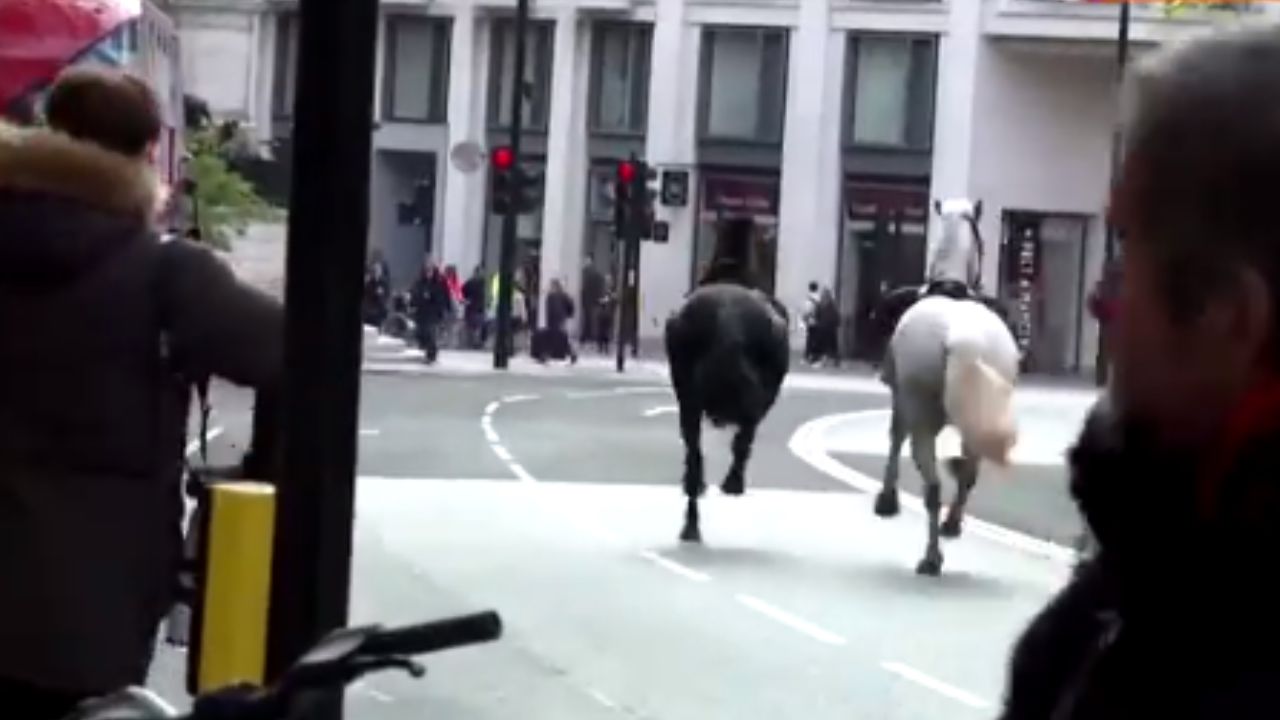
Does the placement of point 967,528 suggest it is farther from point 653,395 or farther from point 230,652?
point 653,395

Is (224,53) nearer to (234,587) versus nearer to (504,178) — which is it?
(504,178)

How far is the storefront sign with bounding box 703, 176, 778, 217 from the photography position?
60.6 m

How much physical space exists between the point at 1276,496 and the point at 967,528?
17773 mm

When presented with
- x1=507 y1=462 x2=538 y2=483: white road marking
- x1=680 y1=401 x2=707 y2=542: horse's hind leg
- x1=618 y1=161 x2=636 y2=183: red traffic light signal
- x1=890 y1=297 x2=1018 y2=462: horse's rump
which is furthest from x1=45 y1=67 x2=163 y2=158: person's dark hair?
x1=618 y1=161 x2=636 y2=183: red traffic light signal

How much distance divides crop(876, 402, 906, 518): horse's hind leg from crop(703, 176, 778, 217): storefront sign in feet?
136

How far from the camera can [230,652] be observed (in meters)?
4.66

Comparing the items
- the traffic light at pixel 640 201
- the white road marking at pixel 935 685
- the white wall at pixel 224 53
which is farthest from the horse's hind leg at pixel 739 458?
the white wall at pixel 224 53

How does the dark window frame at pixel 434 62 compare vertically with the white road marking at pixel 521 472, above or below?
above

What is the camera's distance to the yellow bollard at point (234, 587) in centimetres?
465

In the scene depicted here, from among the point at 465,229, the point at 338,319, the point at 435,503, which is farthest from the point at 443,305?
the point at 338,319

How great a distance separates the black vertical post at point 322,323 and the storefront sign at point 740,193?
55663 millimetres

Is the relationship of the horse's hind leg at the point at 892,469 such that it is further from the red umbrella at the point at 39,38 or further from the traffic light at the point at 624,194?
the traffic light at the point at 624,194

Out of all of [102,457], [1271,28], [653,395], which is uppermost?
[1271,28]

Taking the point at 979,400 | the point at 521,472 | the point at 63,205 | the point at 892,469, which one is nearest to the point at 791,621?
the point at 979,400
